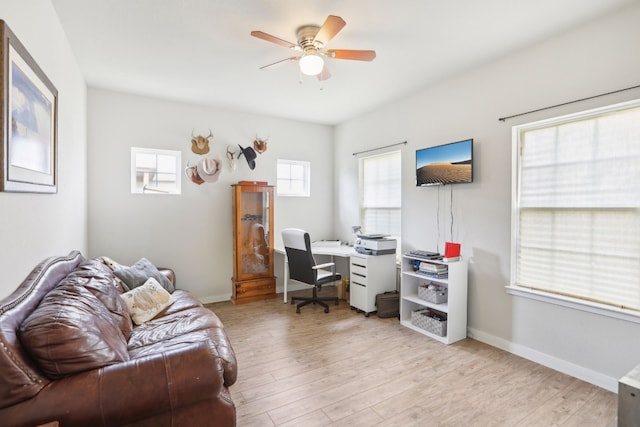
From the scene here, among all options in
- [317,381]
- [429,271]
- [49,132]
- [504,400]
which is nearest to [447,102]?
[429,271]

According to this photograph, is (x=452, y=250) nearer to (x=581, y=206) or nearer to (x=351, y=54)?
(x=581, y=206)

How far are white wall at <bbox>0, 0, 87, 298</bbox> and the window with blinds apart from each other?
3.42 meters

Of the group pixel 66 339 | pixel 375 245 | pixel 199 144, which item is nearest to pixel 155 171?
pixel 199 144

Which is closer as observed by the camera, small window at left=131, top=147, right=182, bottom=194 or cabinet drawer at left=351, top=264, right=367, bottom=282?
cabinet drawer at left=351, top=264, right=367, bottom=282

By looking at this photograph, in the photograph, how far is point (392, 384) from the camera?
2281 millimetres

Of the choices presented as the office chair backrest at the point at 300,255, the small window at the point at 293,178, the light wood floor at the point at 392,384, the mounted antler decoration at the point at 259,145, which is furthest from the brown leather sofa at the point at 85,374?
the small window at the point at 293,178

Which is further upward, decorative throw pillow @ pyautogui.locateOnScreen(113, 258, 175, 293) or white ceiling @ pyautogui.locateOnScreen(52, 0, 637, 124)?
white ceiling @ pyautogui.locateOnScreen(52, 0, 637, 124)

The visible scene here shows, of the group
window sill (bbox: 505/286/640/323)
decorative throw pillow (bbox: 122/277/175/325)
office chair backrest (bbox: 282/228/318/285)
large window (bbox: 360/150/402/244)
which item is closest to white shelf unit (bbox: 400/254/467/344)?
window sill (bbox: 505/286/640/323)

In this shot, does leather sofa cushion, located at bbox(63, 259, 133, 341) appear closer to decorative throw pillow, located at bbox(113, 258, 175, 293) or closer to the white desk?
decorative throw pillow, located at bbox(113, 258, 175, 293)

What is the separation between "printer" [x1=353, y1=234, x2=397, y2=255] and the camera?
12.2 ft

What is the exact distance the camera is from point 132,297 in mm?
2457

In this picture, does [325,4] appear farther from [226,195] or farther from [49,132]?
[226,195]

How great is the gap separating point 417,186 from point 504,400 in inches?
88.0

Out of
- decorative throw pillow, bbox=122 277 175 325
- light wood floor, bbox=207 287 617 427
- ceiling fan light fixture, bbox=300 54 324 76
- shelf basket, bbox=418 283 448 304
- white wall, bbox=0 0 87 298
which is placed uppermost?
ceiling fan light fixture, bbox=300 54 324 76
